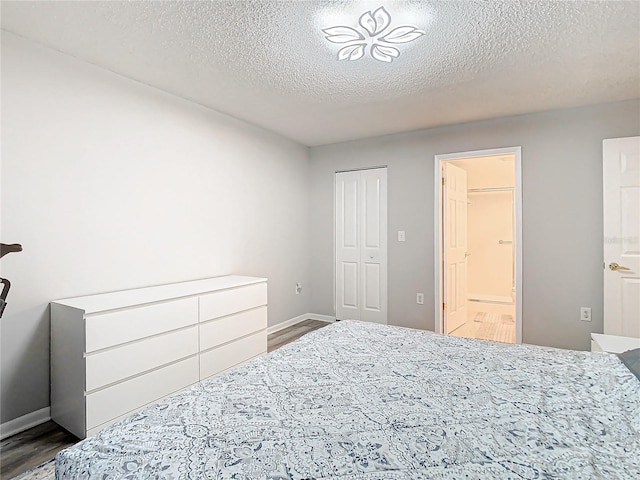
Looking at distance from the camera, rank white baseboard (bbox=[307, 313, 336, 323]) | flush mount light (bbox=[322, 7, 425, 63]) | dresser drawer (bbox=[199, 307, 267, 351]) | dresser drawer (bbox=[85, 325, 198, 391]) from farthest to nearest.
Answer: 1. white baseboard (bbox=[307, 313, 336, 323])
2. dresser drawer (bbox=[199, 307, 267, 351])
3. dresser drawer (bbox=[85, 325, 198, 391])
4. flush mount light (bbox=[322, 7, 425, 63])

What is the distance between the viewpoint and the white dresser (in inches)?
82.0

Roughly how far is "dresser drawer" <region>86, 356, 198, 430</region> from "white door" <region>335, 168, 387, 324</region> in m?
2.47

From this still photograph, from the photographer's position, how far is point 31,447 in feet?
6.63

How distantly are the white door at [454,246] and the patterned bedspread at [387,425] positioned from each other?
2543 mm

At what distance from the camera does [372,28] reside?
2.06 metres

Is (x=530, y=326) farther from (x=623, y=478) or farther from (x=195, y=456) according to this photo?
(x=195, y=456)

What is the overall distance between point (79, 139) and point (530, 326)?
4375 mm

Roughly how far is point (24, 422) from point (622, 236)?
475cm

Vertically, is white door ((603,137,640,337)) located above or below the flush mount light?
below

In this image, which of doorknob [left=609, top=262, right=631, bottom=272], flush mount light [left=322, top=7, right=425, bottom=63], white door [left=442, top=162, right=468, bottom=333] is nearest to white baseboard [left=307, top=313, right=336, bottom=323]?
white door [left=442, top=162, right=468, bottom=333]

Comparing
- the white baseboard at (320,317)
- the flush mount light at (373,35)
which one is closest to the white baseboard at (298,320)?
the white baseboard at (320,317)

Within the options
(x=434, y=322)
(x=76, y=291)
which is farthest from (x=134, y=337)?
(x=434, y=322)

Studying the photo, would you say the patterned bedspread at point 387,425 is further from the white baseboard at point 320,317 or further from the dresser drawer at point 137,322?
the white baseboard at point 320,317

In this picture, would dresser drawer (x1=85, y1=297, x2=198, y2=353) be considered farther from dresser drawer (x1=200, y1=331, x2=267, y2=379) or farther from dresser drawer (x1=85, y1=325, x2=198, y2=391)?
dresser drawer (x1=200, y1=331, x2=267, y2=379)
